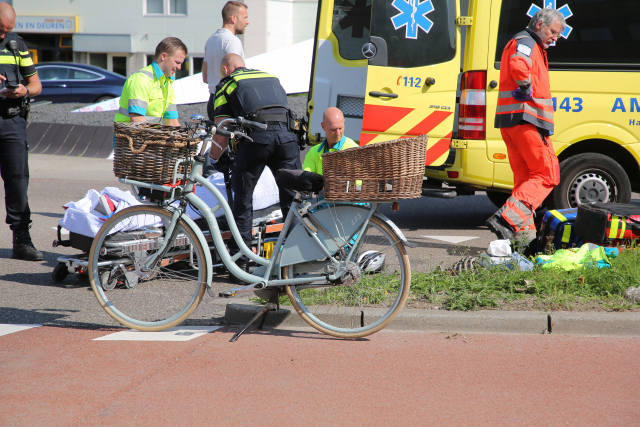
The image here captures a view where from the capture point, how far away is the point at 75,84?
18.7 m

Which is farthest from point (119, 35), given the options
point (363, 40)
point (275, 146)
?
point (275, 146)

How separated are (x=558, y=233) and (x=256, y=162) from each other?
8.58 ft

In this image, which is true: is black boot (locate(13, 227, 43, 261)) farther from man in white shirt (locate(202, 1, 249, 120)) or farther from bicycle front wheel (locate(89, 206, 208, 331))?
man in white shirt (locate(202, 1, 249, 120))

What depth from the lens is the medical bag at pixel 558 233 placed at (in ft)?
18.2

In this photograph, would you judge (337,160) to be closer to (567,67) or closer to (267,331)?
(267,331)

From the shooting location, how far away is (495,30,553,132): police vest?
5.68m

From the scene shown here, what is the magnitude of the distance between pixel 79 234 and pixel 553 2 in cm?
492

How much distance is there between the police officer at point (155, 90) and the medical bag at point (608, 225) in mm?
3637

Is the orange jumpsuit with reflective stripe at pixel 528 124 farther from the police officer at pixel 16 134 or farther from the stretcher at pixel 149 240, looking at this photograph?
the police officer at pixel 16 134

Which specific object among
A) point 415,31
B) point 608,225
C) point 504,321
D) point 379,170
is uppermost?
point 415,31

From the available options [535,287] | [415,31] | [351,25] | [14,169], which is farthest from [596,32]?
[14,169]

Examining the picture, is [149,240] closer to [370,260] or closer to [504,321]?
[370,260]

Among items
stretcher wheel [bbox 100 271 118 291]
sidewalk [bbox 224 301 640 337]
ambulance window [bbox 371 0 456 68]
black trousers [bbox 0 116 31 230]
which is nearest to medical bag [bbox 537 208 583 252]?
sidewalk [bbox 224 301 640 337]

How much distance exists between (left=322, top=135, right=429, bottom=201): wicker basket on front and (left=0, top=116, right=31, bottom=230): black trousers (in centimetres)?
364
